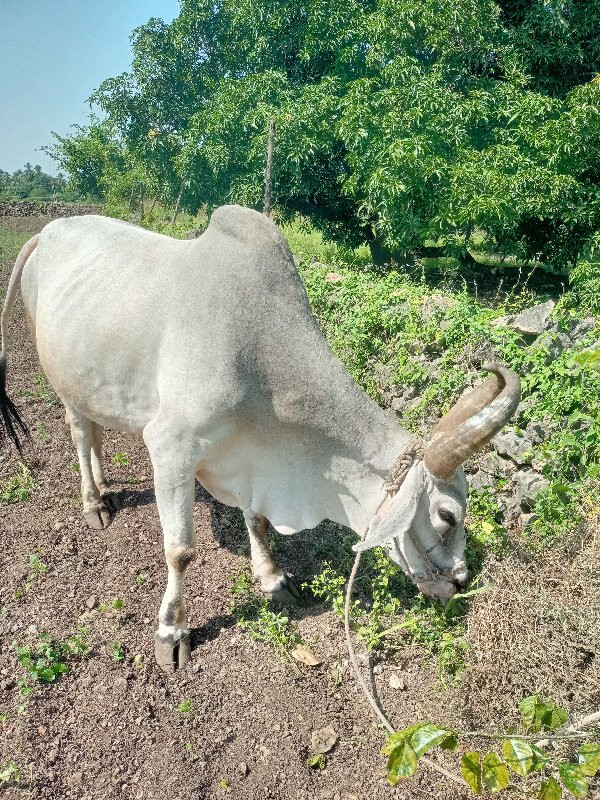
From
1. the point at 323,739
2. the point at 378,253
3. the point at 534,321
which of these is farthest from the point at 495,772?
the point at 378,253

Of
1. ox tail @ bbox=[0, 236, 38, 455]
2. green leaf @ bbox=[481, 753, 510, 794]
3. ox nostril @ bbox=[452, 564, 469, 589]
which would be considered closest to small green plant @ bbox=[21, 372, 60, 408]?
ox tail @ bbox=[0, 236, 38, 455]

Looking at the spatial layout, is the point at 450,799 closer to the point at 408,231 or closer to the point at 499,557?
the point at 499,557

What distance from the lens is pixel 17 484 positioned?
4.65 meters

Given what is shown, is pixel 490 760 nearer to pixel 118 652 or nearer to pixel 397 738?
pixel 397 738

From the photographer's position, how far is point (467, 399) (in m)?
2.58

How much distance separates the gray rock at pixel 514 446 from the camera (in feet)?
11.8

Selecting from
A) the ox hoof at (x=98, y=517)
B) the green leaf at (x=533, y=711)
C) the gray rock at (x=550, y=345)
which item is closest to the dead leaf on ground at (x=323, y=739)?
the green leaf at (x=533, y=711)

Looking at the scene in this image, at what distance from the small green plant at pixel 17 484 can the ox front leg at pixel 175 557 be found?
1751 mm

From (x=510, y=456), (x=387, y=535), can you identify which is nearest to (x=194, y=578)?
(x=387, y=535)

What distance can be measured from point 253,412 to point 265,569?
111 centimetres

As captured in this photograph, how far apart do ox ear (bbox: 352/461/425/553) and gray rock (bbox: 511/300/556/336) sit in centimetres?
156

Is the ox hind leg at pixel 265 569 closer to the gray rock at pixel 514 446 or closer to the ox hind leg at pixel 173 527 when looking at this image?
the ox hind leg at pixel 173 527

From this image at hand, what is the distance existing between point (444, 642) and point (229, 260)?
2.04 meters

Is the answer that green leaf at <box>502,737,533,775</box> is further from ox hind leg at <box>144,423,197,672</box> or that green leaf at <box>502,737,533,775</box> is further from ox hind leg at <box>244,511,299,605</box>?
ox hind leg at <box>244,511,299,605</box>
